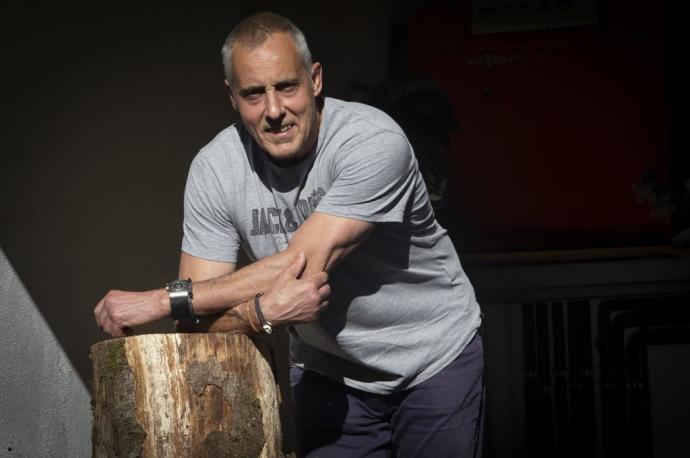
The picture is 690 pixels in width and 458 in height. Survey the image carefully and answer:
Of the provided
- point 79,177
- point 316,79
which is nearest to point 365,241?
point 316,79

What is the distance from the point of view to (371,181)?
2.71 metres

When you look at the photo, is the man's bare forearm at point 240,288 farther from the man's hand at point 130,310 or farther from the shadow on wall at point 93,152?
the shadow on wall at point 93,152

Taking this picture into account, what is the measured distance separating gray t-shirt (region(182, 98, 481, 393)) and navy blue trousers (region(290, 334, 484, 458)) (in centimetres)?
5

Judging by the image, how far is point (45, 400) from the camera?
3.29 m

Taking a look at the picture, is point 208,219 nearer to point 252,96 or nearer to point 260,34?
point 252,96

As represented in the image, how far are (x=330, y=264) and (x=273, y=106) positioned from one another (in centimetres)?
45

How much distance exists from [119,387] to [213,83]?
2.14 meters

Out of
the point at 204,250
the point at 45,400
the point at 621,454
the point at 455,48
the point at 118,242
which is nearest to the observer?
the point at 204,250

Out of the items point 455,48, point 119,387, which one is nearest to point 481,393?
point 119,387

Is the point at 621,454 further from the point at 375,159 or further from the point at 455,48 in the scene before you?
the point at 375,159

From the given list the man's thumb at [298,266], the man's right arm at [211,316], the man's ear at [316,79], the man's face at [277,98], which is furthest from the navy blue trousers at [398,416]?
the man's ear at [316,79]

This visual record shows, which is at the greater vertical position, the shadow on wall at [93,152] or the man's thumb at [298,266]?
the shadow on wall at [93,152]

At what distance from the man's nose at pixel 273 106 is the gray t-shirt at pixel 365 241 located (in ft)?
0.47

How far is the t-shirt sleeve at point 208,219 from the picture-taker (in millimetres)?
2916
